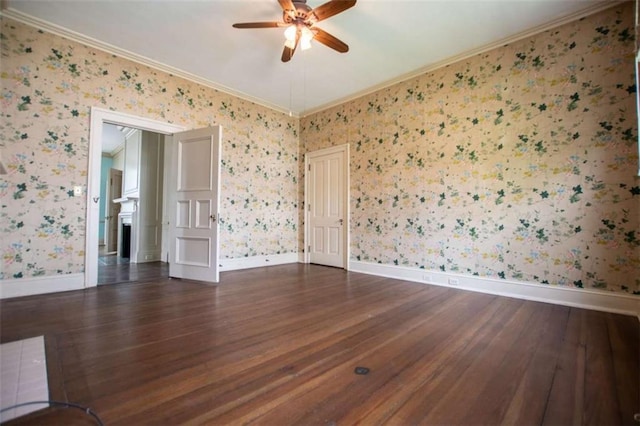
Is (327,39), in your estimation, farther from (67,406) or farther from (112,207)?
(112,207)

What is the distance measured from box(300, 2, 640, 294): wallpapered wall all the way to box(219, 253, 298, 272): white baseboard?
1.96m

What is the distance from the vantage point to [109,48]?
11.6ft

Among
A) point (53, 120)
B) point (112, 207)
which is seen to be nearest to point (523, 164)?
point (53, 120)

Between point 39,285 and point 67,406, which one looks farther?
point 39,285

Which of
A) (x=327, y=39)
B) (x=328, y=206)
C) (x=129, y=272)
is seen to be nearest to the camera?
(x=327, y=39)

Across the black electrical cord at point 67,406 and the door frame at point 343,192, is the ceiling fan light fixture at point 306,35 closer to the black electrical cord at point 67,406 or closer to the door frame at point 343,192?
the door frame at point 343,192

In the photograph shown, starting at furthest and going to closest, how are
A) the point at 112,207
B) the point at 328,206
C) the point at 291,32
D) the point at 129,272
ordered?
the point at 112,207 → the point at 328,206 → the point at 129,272 → the point at 291,32

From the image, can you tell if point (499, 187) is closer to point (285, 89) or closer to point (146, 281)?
point (285, 89)

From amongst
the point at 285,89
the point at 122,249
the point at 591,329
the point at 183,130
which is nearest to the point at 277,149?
the point at 285,89

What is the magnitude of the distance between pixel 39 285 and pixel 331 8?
438 centimetres

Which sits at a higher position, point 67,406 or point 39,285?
point 39,285

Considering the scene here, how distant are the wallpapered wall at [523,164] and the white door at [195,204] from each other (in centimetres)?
258

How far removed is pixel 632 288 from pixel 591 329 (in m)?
0.86

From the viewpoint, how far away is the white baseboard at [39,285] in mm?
2930
